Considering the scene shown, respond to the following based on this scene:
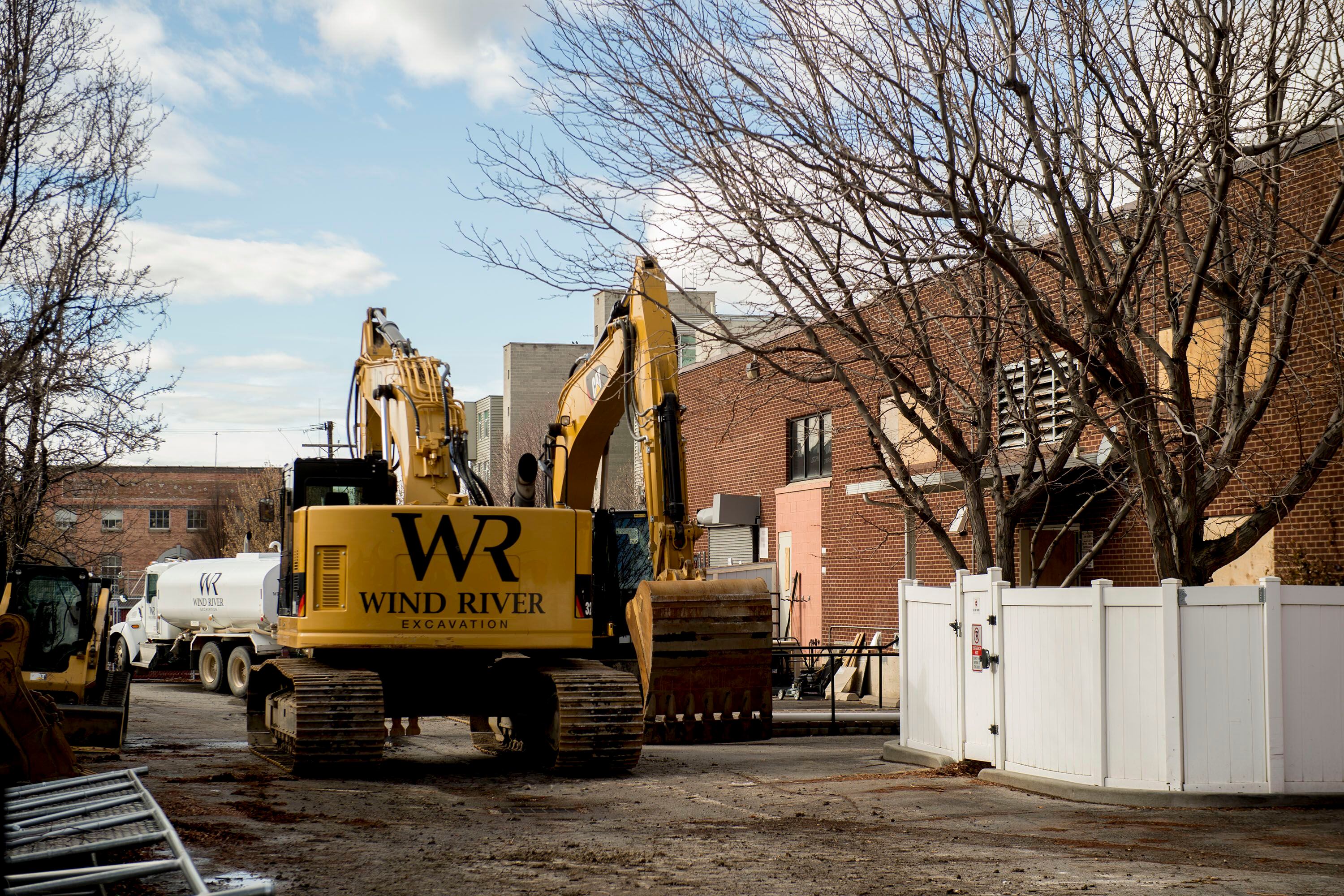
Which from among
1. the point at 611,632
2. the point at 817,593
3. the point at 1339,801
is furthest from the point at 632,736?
the point at 817,593

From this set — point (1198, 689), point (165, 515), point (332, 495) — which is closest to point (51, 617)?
point (332, 495)

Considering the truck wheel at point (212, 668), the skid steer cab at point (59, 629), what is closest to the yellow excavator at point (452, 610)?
the skid steer cab at point (59, 629)

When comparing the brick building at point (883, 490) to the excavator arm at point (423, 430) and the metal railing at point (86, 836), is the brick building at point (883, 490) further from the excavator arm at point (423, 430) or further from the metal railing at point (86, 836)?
the metal railing at point (86, 836)

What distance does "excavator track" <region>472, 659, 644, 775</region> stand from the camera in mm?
12758

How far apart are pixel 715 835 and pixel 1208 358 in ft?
33.9

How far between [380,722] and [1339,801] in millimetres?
8224

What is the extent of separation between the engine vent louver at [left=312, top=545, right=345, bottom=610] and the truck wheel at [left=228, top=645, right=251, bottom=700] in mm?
14744

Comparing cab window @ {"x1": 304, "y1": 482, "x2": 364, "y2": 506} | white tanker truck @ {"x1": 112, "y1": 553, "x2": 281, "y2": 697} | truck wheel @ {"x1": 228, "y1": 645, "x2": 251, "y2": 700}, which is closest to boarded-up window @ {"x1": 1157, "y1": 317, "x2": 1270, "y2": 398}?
cab window @ {"x1": 304, "y1": 482, "x2": 364, "y2": 506}

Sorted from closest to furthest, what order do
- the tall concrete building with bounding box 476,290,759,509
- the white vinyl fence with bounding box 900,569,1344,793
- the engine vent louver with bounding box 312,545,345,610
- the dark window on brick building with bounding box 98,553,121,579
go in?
the white vinyl fence with bounding box 900,569,1344,793 → the engine vent louver with bounding box 312,545,345,610 → the tall concrete building with bounding box 476,290,759,509 → the dark window on brick building with bounding box 98,553,121,579

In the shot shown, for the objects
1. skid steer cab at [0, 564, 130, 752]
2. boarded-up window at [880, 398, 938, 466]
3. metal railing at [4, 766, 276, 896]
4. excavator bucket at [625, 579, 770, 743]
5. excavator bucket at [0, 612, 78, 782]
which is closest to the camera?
metal railing at [4, 766, 276, 896]

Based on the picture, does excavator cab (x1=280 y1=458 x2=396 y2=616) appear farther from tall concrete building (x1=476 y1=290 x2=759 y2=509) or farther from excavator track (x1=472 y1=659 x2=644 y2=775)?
tall concrete building (x1=476 y1=290 x2=759 y2=509)

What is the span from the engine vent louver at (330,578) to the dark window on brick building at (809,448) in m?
15.5

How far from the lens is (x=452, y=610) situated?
520 inches

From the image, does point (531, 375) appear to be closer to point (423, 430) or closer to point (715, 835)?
point (423, 430)
